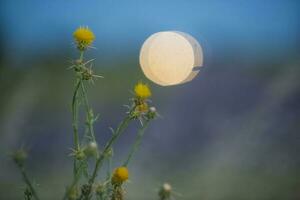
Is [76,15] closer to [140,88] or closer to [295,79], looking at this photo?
[295,79]

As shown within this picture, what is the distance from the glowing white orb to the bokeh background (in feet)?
0.16

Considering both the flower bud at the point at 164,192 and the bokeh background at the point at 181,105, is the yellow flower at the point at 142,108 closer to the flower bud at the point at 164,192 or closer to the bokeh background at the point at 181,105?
the flower bud at the point at 164,192

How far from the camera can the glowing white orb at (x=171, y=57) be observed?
2.87 metres

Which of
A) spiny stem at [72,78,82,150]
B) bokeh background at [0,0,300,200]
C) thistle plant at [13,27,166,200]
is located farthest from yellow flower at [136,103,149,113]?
bokeh background at [0,0,300,200]

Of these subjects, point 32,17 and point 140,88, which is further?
point 32,17

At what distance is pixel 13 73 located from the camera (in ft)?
9.90

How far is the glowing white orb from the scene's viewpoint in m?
2.87

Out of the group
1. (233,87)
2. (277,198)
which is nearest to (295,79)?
(233,87)

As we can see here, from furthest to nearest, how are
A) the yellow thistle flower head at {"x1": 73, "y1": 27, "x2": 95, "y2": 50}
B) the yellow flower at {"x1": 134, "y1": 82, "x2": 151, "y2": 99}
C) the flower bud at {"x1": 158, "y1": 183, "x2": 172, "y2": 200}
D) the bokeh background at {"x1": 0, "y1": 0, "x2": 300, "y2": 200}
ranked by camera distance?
the bokeh background at {"x1": 0, "y1": 0, "x2": 300, "y2": 200}
the yellow thistle flower head at {"x1": 73, "y1": 27, "x2": 95, "y2": 50}
the yellow flower at {"x1": 134, "y1": 82, "x2": 151, "y2": 99}
the flower bud at {"x1": 158, "y1": 183, "x2": 172, "y2": 200}

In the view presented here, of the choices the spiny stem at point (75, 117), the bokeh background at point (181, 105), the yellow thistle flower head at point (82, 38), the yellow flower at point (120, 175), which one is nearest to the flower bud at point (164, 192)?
the yellow flower at point (120, 175)

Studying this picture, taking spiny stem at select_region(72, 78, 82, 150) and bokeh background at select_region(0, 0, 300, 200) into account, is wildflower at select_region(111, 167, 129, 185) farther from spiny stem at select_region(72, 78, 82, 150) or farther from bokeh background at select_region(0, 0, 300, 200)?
bokeh background at select_region(0, 0, 300, 200)

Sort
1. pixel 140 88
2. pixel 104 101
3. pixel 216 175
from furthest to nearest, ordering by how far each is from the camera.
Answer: pixel 104 101
pixel 216 175
pixel 140 88

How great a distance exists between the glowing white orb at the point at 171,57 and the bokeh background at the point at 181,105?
0.16 ft

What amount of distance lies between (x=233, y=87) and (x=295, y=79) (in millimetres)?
302
